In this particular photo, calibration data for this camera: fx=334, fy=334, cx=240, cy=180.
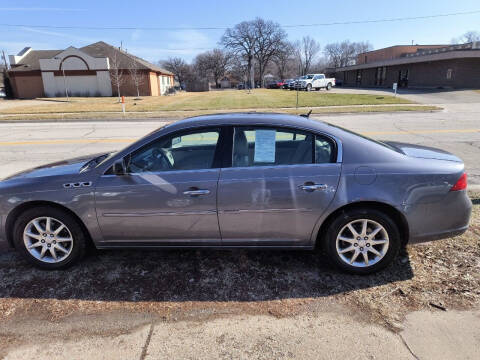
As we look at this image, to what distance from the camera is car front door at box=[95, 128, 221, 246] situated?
299 cm

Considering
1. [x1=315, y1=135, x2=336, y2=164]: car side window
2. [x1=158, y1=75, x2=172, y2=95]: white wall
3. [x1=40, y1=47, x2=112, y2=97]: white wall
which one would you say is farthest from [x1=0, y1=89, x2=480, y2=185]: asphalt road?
[x1=158, y1=75, x2=172, y2=95]: white wall

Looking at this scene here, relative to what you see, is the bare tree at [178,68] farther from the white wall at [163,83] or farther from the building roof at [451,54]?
the building roof at [451,54]

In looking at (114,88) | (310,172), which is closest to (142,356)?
(310,172)

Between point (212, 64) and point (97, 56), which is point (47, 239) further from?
point (212, 64)

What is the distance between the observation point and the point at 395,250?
9.93 feet

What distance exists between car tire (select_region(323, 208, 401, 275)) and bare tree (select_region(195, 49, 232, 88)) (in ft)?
326

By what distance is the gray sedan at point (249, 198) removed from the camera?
2.93 meters

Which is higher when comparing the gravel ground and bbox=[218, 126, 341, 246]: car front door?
bbox=[218, 126, 341, 246]: car front door

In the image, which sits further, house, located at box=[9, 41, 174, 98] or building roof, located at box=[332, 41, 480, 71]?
house, located at box=[9, 41, 174, 98]

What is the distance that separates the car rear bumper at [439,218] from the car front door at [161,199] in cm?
177

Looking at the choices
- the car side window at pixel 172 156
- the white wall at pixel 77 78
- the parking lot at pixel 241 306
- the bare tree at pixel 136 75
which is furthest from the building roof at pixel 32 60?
the parking lot at pixel 241 306

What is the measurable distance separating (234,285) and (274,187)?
961 mm

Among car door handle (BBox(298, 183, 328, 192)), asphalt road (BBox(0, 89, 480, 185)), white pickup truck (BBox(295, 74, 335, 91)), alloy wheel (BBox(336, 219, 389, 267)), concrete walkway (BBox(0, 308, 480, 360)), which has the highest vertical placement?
white pickup truck (BBox(295, 74, 335, 91))

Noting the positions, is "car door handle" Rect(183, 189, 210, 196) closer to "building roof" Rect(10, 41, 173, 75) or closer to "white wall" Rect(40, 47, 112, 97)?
"building roof" Rect(10, 41, 173, 75)
